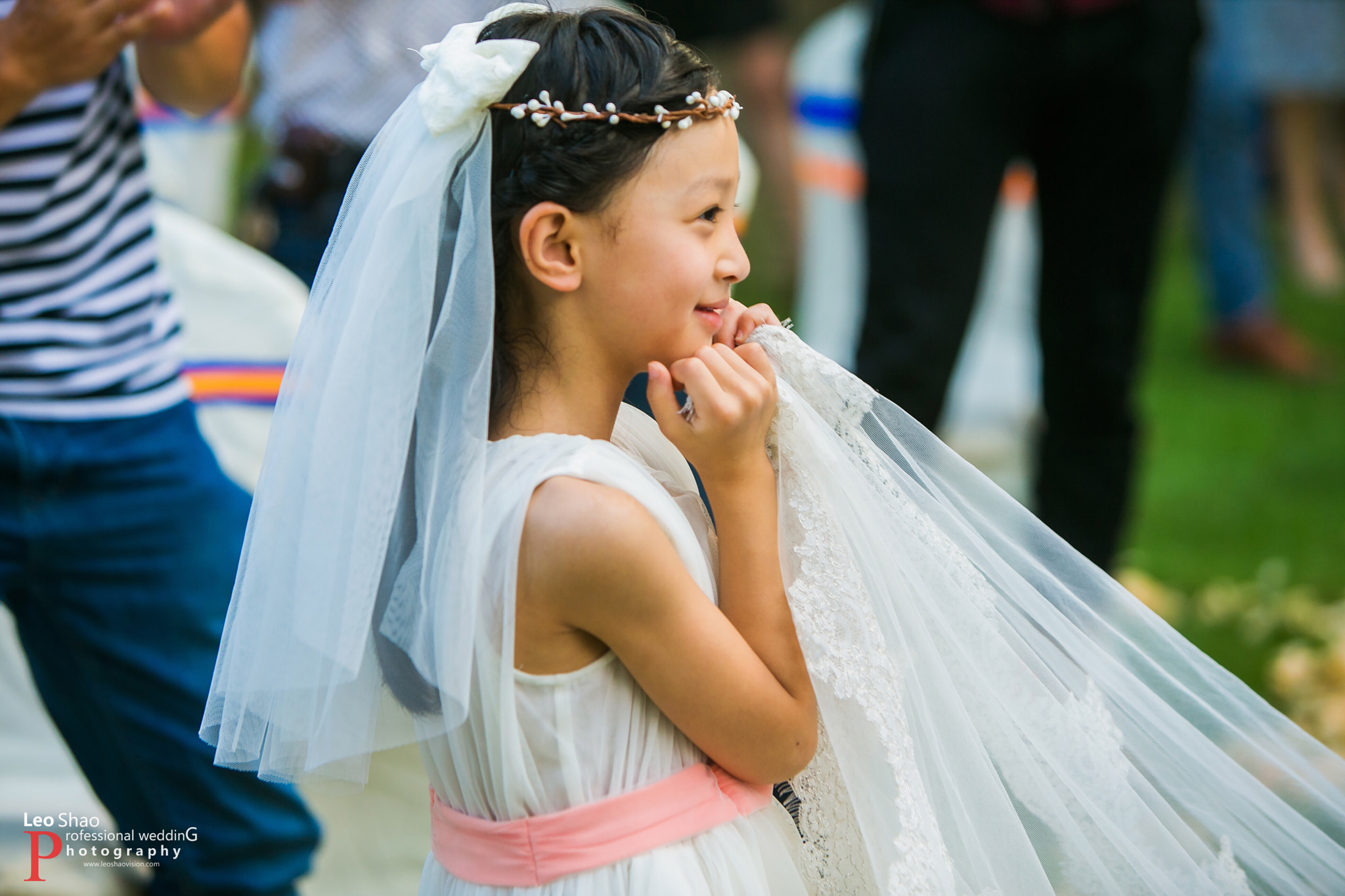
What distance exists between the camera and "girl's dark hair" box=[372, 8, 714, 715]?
4.17 ft

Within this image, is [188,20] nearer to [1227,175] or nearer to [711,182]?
[711,182]

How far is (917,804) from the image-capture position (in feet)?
4.29

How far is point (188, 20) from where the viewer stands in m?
1.71

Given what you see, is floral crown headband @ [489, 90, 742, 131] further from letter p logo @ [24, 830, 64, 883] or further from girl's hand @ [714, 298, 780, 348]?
letter p logo @ [24, 830, 64, 883]

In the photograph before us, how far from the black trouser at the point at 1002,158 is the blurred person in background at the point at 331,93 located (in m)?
0.94

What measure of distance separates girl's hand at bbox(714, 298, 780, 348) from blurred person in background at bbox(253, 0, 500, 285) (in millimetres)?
1484

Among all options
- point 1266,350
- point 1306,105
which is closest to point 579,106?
point 1266,350

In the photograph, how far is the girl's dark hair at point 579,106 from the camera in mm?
1271

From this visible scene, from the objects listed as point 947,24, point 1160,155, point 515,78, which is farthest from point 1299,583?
point 515,78

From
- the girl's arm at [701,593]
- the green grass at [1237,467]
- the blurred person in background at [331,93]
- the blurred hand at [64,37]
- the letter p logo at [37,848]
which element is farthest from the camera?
the green grass at [1237,467]

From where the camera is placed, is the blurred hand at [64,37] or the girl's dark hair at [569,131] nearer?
the girl's dark hair at [569,131]

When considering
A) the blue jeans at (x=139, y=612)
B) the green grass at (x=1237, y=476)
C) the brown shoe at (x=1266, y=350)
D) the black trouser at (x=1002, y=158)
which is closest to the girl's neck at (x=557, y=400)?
the blue jeans at (x=139, y=612)

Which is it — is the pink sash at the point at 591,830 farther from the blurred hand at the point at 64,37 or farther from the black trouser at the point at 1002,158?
the black trouser at the point at 1002,158

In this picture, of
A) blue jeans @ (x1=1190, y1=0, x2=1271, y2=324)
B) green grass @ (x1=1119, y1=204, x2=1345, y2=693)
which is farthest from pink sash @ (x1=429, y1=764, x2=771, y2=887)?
blue jeans @ (x1=1190, y1=0, x2=1271, y2=324)
